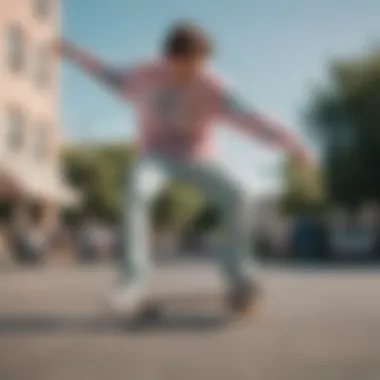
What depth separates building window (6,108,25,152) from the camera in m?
1.42

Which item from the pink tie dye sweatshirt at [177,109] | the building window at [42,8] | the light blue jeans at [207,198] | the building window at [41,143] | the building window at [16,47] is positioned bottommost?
the light blue jeans at [207,198]

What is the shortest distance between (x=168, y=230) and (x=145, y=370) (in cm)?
21

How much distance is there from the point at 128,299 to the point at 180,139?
10.8 inches

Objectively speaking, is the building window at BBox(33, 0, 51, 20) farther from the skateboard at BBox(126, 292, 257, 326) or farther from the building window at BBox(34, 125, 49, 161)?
the skateboard at BBox(126, 292, 257, 326)

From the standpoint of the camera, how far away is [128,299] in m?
1.50

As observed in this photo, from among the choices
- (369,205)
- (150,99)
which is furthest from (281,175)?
(150,99)

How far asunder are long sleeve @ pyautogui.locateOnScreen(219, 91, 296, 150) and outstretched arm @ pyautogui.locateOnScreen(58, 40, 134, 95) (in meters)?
0.16

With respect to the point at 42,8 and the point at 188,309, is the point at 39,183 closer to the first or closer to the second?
the point at 42,8

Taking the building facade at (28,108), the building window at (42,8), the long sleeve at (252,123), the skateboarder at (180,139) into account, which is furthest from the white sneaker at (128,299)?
the building window at (42,8)

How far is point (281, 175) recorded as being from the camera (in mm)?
1354

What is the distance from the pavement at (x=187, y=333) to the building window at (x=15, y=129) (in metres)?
0.19

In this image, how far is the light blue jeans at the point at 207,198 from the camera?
1.43m

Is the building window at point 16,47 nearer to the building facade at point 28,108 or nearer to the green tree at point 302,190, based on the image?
the building facade at point 28,108

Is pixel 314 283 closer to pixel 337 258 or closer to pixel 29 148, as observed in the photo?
pixel 337 258
